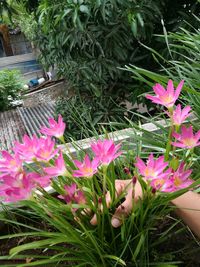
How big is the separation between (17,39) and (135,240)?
783 centimetres

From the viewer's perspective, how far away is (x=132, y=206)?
19.5 inches

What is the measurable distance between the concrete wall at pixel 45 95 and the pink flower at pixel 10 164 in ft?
10.1

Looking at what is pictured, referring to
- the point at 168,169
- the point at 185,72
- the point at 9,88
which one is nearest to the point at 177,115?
the point at 168,169

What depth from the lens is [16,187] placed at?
1.28ft

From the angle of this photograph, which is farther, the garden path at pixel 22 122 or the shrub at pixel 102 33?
the garden path at pixel 22 122

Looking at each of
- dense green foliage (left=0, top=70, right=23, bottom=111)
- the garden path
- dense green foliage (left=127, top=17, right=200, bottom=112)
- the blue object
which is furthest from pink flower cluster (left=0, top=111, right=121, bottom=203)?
the blue object

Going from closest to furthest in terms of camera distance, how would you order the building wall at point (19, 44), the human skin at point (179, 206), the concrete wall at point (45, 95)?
the human skin at point (179, 206), the concrete wall at point (45, 95), the building wall at point (19, 44)

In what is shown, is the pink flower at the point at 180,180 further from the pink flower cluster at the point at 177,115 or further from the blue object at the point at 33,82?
the blue object at the point at 33,82

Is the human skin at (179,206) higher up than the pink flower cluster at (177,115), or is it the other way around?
the pink flower cluster at (177,115)

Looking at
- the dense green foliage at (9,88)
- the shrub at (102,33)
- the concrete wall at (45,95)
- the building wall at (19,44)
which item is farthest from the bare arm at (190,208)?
the building wall at (19,44)

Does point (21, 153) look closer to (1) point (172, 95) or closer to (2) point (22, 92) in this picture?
(1) point (172, 95)

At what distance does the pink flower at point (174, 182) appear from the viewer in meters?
0.41

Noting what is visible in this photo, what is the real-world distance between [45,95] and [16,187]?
135 inches

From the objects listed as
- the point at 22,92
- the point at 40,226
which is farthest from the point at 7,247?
the point at 22,92
